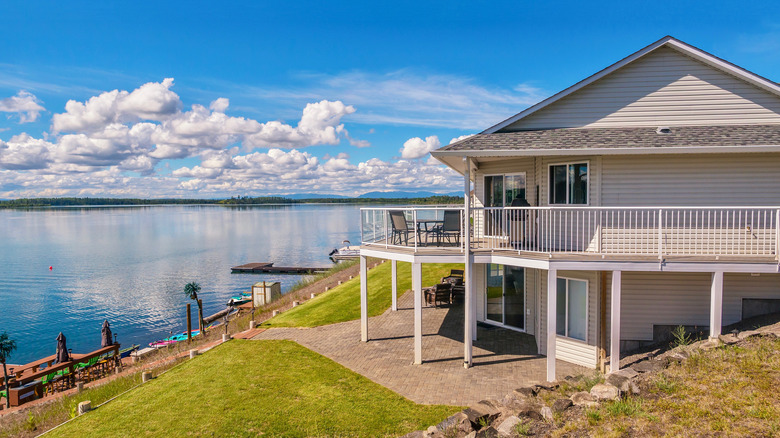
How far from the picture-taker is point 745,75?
11398mm

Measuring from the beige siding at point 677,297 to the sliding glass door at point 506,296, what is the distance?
321cm

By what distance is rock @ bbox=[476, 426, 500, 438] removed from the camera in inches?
257

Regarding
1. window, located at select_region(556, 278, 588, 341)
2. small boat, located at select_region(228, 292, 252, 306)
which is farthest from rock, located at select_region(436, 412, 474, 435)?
small boat, located at select_region(228, 292, 252, 306)

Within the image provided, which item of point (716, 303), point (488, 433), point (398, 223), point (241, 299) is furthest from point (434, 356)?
point (241, 299)

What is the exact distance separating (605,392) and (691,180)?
6995 mm

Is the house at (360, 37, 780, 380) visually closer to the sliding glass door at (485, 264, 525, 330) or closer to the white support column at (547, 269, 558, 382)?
the white support column at (547, 269, 558, 382)

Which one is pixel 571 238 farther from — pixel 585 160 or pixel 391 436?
pixel 391 436

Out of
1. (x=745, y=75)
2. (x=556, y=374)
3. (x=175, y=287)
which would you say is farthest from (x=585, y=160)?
(x=175, y=287)

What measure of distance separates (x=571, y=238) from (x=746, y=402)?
503 centimetres

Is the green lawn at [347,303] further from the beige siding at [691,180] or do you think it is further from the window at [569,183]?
the beige siding at [691,180]

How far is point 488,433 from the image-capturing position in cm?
663

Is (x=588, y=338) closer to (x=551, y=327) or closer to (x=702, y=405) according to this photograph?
(x=551, y=327)

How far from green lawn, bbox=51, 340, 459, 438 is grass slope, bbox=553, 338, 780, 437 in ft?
11.9

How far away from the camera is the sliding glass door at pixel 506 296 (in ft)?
45.9
